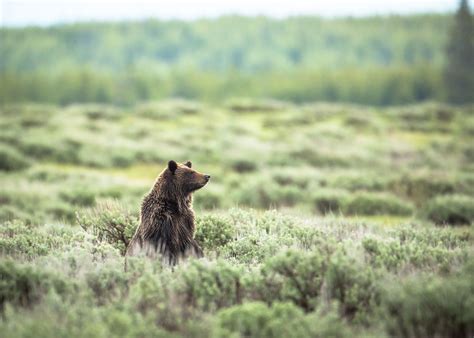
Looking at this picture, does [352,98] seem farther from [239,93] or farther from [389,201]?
[389,201]

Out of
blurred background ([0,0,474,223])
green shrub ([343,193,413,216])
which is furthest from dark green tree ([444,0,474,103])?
green shrub ([343,193,413,216])

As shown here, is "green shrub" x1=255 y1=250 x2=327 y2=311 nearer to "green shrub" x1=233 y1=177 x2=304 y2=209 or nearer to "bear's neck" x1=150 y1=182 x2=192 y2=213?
"bear's neck" x1=150 y1=182 x2=192 y2=213

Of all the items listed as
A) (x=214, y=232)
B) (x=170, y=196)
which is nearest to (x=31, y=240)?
(x=170, y=196)

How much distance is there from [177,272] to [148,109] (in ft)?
122

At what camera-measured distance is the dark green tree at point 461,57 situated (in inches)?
2459

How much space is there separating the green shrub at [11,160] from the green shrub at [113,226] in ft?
45.5

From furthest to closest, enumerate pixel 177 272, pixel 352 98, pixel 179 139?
pixel 352 98, pixel 179 139, pixel 177 272

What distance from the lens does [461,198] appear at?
14188mm

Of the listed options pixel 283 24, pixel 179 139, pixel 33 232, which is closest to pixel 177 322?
pixel 33 232

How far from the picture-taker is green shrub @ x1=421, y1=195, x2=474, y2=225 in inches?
528

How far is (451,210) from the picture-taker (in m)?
13.5

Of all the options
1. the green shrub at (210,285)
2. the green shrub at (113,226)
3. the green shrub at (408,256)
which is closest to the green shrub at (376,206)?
the green shrub at (113,226)

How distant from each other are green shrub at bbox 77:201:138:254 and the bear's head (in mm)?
1337

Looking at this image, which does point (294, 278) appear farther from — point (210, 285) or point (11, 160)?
point (11, 160)
